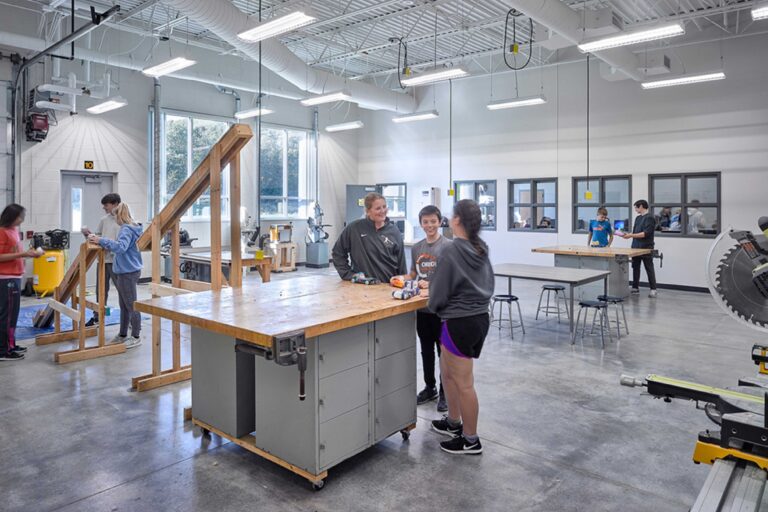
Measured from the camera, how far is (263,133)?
463 inches

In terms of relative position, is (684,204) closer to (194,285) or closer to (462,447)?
(462,447)

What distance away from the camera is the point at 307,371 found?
8.14 feet

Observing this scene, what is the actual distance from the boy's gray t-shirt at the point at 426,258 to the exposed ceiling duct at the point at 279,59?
13.7ft

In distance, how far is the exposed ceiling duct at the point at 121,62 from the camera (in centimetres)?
732

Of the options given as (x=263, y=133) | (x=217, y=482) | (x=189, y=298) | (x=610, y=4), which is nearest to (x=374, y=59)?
(x=263, y=133)

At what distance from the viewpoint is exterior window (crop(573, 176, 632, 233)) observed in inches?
384

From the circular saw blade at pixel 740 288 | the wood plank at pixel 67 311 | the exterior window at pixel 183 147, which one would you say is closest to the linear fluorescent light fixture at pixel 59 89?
the exterior window at pixel 183 147

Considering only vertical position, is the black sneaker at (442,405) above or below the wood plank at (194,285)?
below

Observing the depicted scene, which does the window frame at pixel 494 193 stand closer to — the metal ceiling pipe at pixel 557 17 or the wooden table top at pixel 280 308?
the metal ceiling pipe at pixel 557 17

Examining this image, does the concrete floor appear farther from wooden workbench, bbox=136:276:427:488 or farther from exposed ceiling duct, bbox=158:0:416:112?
exposed ceiling duct, bbox=158:0:416:112

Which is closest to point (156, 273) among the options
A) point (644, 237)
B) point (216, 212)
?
point (216, 212)

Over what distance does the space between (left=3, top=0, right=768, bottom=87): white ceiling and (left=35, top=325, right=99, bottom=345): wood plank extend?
447 centimetres

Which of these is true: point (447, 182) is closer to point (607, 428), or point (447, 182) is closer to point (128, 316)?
point (128, 316)

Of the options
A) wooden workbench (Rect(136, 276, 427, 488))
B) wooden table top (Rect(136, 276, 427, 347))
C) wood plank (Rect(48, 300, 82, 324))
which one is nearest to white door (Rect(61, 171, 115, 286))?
wood plank (Rect(48, 300, 82, 324))
